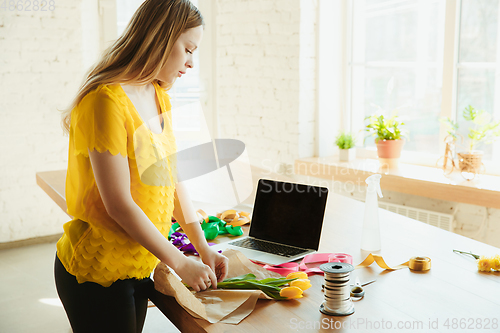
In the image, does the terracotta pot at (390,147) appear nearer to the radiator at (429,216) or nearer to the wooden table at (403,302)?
the radiator at (429,216)

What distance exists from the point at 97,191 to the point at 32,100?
2.94 meters

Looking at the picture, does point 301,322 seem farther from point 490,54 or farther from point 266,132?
point 266,132

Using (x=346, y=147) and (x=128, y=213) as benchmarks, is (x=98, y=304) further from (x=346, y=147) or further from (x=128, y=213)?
(x=346, y=147)

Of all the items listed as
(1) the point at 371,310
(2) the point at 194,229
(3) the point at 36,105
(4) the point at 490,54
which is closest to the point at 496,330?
(1) the point at 371,310

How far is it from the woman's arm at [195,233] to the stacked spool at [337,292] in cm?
29

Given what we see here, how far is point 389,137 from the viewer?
3006mm

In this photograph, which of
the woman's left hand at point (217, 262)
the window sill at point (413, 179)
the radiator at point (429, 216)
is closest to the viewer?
the woman's left hand at point (217, 262)

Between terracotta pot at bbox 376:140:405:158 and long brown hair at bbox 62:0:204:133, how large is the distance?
2.18m

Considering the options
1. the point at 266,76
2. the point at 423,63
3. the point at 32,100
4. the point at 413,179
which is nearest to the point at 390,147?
the point at 413,179

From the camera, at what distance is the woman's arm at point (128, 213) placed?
99 centimetres

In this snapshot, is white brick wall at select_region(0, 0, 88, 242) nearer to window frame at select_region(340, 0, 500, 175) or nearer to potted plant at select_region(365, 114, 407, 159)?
potted plant at select_region(365, 114, 407, 159)

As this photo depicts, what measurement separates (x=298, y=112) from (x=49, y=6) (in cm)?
209

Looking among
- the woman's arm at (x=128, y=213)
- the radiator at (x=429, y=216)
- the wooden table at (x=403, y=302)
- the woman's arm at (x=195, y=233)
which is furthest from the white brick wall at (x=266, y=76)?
the woman's arm at (x=128, y=213)

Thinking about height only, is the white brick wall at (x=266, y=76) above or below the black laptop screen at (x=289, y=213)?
above
